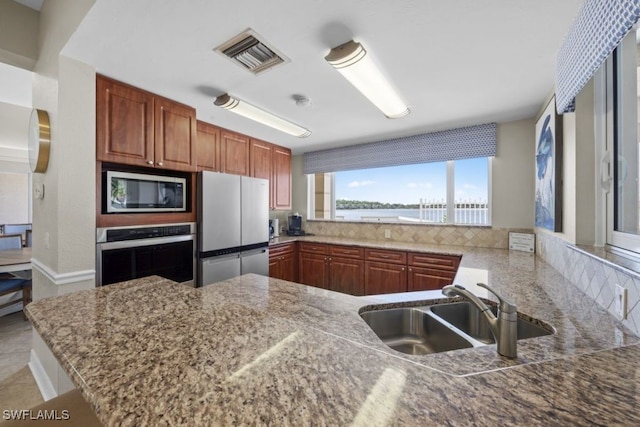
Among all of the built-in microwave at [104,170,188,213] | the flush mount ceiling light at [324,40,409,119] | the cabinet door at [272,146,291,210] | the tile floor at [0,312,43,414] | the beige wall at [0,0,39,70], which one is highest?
the beige wall at [0,0,39,70]

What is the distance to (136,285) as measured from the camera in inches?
48.2

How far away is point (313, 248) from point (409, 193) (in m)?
1.54

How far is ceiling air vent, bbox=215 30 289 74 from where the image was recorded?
1501 millimetres

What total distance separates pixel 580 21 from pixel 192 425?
198 cm

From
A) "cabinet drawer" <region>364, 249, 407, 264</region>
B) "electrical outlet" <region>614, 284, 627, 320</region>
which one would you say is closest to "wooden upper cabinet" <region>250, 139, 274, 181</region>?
"cabinet drawer" <region>364, 249, 407, 264</region>

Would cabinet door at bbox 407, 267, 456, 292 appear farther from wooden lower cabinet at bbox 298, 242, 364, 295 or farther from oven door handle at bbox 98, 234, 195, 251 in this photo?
oven door handle at bbox 98, 234, 195, 251

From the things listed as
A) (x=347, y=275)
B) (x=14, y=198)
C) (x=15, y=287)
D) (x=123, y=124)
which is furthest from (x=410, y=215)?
(x=14, y=198)

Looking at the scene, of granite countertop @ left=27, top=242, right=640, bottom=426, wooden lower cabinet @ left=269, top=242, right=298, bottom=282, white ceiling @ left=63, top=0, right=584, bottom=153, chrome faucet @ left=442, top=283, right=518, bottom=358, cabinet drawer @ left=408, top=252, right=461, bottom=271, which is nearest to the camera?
granite countertop @ left=27, top=242, right=640, bottom=426

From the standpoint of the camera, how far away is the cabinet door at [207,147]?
289 cm

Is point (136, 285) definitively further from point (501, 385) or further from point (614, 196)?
point (614, 196)

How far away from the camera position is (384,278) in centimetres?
310

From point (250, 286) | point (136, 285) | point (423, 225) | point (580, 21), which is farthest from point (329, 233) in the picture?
point (580, 21)

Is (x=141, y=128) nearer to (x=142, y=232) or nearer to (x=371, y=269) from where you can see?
(x=142, y=232)

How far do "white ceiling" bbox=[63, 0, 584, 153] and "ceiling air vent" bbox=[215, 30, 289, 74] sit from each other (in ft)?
0.18
